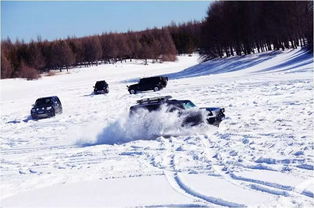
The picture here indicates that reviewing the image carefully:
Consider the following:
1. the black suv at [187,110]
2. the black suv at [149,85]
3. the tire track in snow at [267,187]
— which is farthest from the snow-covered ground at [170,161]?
the black suv at [149,85]

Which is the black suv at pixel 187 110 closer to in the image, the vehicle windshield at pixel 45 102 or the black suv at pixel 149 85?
the vehicle windshield at pixel 45 102

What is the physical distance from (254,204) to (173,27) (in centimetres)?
17824

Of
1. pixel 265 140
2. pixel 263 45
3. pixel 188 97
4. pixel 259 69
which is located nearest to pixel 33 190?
pixel 265 140

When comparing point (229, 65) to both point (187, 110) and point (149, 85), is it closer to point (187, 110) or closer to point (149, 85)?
point (149, 85)

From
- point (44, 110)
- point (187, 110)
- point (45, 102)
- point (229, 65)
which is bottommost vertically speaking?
point (229, 65)

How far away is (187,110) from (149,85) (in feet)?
90.8

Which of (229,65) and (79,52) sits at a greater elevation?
(79,52)

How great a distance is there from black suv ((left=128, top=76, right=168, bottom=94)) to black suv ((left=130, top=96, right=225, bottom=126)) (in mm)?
25965

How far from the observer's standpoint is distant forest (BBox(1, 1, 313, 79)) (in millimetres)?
60531

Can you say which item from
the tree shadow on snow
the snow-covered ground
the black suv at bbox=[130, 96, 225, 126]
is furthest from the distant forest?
the black suv at bbox=[130, 96, 225, 126]

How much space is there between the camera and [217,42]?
3046 inches

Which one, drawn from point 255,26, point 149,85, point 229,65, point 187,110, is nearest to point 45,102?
point 149,85

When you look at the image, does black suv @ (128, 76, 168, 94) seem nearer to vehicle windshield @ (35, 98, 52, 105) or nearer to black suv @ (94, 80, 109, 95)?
black suv @ (94, 80, 109, 95)

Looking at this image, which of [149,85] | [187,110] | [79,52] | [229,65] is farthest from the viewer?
[79,52]
